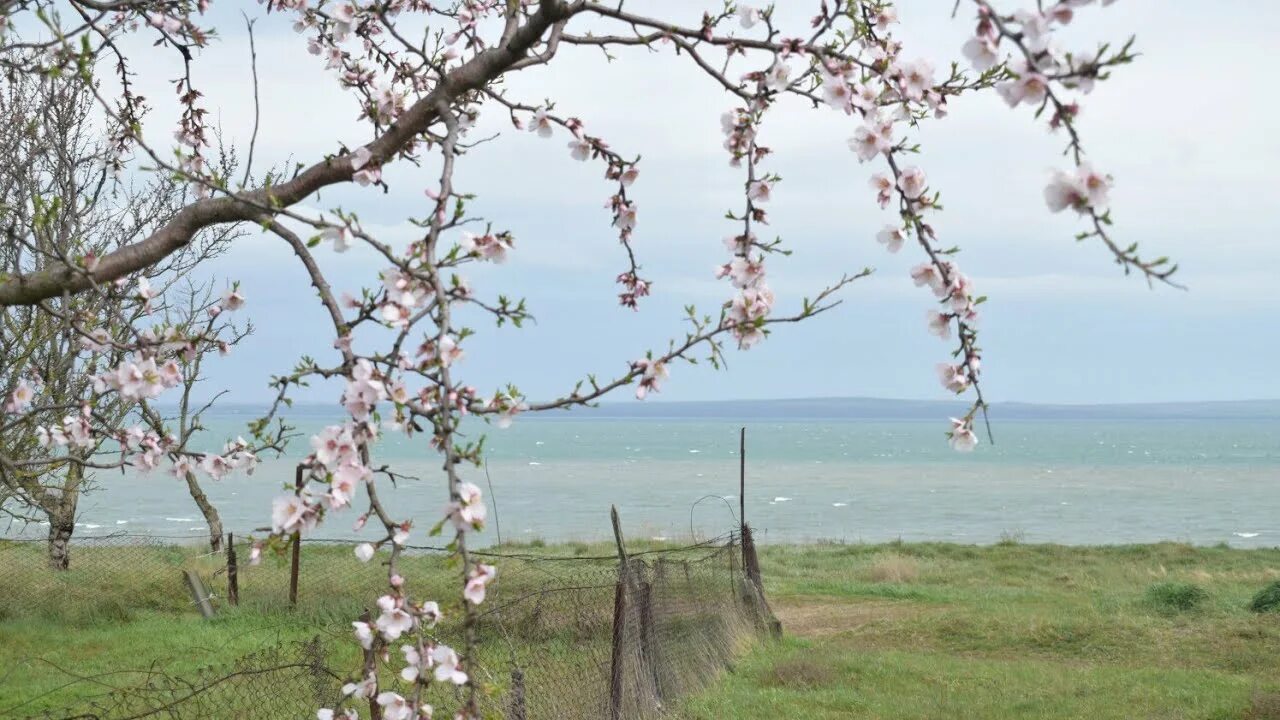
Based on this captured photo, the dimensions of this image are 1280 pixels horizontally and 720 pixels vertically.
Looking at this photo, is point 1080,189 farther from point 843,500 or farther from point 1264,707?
point 843,500

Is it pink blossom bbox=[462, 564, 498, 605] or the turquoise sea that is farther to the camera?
the turquoise sea

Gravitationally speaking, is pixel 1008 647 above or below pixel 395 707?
below

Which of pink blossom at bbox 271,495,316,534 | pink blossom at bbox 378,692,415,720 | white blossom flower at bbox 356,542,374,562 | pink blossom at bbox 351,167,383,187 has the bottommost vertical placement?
pink blossom at bbox 378,692,415,720

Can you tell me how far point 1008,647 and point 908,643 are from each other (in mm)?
995

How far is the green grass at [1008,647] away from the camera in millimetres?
8383

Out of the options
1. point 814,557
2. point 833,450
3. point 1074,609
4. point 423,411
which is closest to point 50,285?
point 423,411

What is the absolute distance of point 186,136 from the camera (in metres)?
4.74

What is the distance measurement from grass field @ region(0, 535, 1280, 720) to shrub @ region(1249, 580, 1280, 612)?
0.54 feet

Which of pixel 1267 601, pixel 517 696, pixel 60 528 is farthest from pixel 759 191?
pixel 60 528

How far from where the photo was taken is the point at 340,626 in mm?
10953

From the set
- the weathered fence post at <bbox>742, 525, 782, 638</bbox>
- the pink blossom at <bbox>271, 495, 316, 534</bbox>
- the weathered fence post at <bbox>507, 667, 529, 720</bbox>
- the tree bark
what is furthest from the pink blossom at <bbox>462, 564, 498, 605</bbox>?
the tree bark

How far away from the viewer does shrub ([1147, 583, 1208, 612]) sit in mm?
12896

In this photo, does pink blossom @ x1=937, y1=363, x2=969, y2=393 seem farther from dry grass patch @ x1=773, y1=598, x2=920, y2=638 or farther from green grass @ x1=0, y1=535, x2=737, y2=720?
dry grass patch @ x1=773, y1=598, x2=920, y2=638

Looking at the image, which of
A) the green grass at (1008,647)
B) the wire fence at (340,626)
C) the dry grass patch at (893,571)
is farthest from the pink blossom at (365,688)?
the dry grass patch at (893,571)
